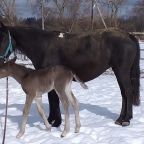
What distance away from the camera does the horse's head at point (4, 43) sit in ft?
19.0

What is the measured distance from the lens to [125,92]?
6309 millimetres

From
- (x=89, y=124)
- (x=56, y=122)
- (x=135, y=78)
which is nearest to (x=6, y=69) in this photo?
(x=56, y=122)

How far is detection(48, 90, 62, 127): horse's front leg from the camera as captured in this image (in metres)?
6.14

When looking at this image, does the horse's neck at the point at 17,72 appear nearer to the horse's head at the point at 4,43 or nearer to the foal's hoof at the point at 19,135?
the horse's head at the point at 4,43

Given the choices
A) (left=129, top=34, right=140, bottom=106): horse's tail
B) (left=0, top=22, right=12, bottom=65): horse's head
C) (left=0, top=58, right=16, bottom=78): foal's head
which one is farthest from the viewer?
(left=129, top=34, right=140, bottom=106): horse's tail

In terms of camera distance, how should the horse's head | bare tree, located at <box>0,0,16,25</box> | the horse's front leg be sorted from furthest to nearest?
1. bare tree, located at <box>0,0,16,25</box>
2. the horse's front leg
3. the horse's head

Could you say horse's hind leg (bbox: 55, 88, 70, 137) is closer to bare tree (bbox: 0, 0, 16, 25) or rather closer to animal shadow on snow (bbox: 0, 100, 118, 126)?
animal shadow on snow (bbox: 0, 100, 118, 126)

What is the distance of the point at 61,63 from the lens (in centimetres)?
598

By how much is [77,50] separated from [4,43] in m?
1.11

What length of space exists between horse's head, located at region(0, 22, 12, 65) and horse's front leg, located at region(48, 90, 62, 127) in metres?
0.94

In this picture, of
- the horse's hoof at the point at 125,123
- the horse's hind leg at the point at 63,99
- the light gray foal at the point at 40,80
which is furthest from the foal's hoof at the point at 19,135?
the horse's hoof at the point at 125,123

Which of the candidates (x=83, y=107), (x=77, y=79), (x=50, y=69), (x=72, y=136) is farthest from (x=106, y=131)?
(x=83, y=107)

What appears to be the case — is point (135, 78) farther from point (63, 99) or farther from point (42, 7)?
point (42, 7)

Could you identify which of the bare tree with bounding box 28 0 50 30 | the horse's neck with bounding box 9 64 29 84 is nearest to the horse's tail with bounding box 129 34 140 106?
the horse's neck with bounding box 9 64 29 84
